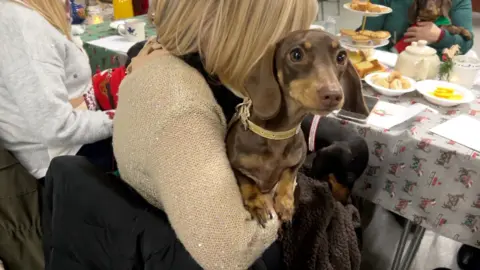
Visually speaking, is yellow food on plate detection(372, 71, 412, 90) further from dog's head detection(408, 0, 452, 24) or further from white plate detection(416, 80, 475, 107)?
dog's head detection(408, 0, 452, 24)

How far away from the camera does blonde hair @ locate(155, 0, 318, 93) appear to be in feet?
2.73

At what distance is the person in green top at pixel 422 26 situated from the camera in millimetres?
2043

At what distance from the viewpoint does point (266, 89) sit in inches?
29.6

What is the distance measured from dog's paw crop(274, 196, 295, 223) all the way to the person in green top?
1.51 meters

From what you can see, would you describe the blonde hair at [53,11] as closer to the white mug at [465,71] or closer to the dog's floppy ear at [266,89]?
the dog's floppy ear at [266,89]

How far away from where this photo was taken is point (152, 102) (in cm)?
76

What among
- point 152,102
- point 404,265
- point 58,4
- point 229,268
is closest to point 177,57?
point 152,102

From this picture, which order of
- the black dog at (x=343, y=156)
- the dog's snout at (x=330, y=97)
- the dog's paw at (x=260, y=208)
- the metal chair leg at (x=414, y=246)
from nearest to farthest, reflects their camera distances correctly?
the dog's snout at (x=330, y=97) < the dog's paw at (x=260, y=208) < the black dog at (x=343, y=156) < the metal chair leg at (x=414, y=246)

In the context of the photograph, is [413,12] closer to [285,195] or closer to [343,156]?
[343,156]

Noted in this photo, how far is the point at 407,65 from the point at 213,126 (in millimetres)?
1140

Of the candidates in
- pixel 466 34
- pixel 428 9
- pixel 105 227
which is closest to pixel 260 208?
pixel 105 227

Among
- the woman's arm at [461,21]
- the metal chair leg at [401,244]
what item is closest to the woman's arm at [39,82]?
the metal chair leg at [401,244]

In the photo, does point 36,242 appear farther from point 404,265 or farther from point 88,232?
point 404,265

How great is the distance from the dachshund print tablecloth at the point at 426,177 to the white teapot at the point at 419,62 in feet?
1.01
